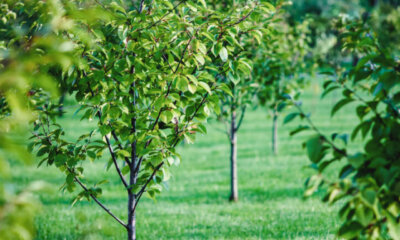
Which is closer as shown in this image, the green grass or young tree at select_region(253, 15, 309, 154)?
the green grass

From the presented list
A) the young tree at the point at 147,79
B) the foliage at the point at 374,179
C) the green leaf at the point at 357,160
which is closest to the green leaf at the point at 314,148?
the foliage at the point at 374,179

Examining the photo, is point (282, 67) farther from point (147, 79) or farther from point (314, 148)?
point (314, 148)

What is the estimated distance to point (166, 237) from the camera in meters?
5.28

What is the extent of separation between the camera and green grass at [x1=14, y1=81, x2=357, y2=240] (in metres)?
5.28

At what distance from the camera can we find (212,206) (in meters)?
Result: 7.14

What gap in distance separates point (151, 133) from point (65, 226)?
355 centimetres

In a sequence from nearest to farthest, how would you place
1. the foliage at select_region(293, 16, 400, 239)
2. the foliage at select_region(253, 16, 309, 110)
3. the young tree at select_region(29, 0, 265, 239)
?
the foliage at select_region(293, 16, 400, 239) < the young tree at select_region(29, 0, 265, 239) < the foliage at select_region(253, 16, 309, 110)

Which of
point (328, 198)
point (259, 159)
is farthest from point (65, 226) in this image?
point (259, 159)

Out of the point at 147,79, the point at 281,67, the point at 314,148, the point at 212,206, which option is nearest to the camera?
the point at 314,148

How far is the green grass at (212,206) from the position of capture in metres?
5.28

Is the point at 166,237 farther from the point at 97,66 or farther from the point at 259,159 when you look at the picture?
A: the point at 259,159

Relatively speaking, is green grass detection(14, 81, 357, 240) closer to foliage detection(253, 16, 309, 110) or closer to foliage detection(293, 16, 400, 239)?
foliage detection(293, 16, 400, 239)

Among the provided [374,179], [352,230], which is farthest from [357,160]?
[352,230]

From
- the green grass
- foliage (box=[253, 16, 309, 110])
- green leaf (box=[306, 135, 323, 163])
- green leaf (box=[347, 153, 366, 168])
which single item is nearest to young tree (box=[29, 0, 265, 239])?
the green grass
